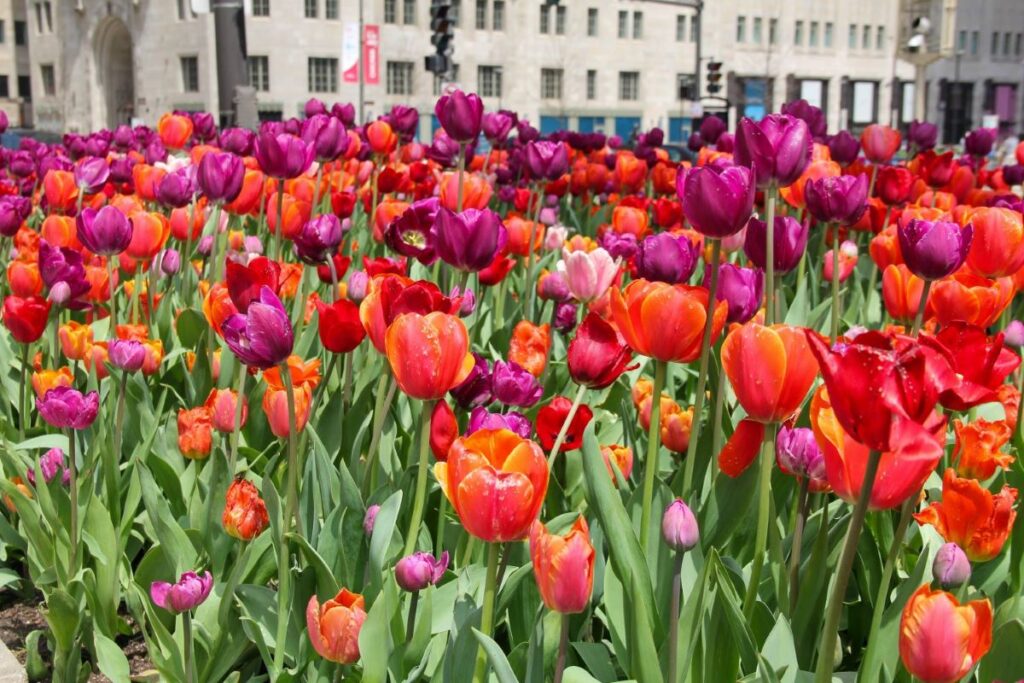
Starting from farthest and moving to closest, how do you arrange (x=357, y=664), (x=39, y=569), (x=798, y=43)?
(x=798, y=43), (x=39, y=569), (x=357, y=664)

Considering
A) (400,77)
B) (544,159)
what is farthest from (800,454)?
(400,77)

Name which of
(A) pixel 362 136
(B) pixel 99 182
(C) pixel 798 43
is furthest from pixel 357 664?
(C) pixel 798 43

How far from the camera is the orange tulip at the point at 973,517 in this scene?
1512 mm

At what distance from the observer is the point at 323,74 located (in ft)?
140

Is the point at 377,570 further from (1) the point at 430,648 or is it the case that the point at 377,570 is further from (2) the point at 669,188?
(2) the point at 669,188

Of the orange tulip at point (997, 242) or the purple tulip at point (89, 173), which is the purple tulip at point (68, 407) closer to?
the orange tulip at point (997, 242)

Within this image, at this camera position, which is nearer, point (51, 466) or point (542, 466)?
point (542, 466)

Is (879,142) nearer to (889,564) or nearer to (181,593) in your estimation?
(889,564)

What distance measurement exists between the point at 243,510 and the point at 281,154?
1275 mm

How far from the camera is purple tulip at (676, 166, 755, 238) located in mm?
1624

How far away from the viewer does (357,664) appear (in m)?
1.75

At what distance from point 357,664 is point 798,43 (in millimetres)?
59253

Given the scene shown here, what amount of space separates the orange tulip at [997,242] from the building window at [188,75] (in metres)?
43.1

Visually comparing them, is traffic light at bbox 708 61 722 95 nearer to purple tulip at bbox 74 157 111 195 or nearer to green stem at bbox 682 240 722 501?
purple tulip at bbox 74 157 111 195
